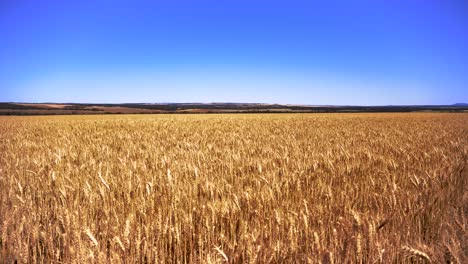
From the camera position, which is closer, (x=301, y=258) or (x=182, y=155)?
(x=301, y=258)

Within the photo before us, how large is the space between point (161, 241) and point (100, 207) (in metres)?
0.95

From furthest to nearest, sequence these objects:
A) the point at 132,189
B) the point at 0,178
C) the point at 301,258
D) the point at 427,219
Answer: the point at 0,178 → the point at 132,189 → the point at 427,219 → the point at 301,258

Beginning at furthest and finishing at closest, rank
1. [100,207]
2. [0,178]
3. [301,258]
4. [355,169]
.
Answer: [355,169] < [0,178] < [100,207] < [301,258]

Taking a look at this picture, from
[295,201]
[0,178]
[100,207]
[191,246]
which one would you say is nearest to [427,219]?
[295,201]

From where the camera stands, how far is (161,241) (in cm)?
198

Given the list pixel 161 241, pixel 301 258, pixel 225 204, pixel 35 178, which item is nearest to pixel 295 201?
pixel 225 204

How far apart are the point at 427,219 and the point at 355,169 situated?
190 centimetres

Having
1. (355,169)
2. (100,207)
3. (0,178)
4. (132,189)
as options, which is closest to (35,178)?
(0,178)

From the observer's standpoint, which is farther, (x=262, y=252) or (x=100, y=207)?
(x=100, y=207)

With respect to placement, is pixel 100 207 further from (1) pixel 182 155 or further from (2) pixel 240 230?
(1) pixel 182 155

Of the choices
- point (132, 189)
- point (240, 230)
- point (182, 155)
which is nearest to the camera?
point (240, 230)

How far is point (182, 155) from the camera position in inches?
230

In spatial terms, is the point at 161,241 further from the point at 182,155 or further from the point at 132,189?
the point at 182,155

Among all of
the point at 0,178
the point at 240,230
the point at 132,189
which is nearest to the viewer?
the point at 240,230
